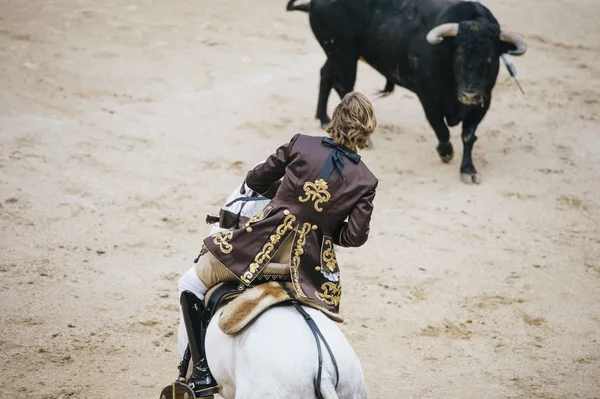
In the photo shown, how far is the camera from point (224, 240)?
336cm

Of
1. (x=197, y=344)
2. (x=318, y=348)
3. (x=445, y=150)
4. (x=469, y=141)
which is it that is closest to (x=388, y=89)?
(x=445, y=150)

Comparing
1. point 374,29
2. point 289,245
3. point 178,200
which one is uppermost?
point 289,245

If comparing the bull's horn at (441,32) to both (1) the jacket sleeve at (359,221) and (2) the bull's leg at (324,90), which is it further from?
(1) the jacket sleeve at (359,221)

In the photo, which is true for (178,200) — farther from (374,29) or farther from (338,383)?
(338,383)

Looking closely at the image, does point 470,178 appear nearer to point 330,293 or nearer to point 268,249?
point 330,293

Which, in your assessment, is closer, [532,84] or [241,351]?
[241,351]

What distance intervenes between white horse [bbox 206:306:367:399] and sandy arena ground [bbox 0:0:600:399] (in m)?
1.52

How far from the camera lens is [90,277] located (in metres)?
5.71

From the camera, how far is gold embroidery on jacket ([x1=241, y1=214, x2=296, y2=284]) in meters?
3.29

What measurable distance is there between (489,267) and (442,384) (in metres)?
1.79

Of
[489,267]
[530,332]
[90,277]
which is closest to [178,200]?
[90,277]

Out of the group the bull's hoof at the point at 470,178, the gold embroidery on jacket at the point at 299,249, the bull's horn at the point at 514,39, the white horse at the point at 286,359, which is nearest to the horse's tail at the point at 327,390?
the white horse at the point at 286,359

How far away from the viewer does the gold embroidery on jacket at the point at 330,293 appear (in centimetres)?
333

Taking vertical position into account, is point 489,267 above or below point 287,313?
below
